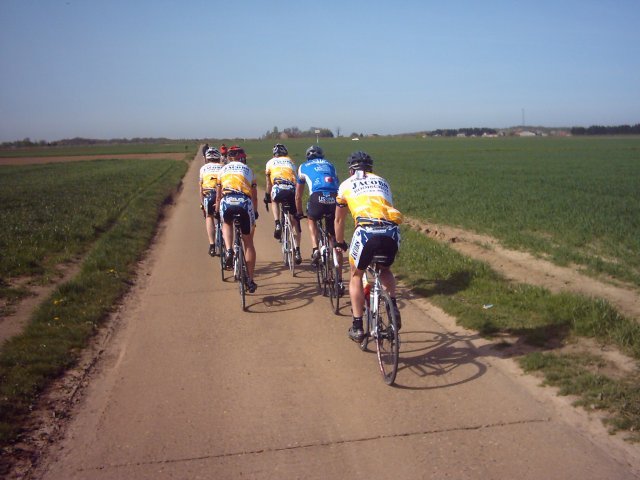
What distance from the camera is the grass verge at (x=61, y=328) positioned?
4.61 meters

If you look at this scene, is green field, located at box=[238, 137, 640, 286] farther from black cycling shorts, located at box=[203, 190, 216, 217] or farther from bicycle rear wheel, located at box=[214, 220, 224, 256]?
black cycling shorts, located at box=[203, 190, 216, 217]

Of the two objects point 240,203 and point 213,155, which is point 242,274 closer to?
point 240,203

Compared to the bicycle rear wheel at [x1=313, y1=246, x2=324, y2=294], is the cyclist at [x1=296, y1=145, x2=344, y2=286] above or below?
above

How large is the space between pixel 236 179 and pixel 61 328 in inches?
113

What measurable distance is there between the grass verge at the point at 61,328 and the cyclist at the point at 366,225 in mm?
2954

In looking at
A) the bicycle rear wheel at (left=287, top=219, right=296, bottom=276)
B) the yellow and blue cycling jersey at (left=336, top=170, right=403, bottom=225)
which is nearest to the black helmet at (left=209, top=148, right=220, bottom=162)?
the bicycle rear wheel at (left=287, top=219, right=296, bottom=276)

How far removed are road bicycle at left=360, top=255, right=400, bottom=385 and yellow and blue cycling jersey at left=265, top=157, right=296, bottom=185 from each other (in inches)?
146

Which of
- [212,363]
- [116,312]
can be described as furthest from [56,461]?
[116,312]

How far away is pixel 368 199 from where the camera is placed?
16.8ft

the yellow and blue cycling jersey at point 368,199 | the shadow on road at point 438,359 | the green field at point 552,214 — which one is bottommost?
the shadow on road at point 438,359

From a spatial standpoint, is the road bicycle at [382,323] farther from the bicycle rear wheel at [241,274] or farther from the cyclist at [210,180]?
the cyclist at [210,180]

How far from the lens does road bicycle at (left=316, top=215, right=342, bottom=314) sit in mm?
6863

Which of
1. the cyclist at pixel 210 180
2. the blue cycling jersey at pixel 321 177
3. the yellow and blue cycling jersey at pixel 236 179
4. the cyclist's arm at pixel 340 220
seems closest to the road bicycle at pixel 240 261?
the yellow and blue cycling jersey at pixel 236 179

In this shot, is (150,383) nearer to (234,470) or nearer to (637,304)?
(234,470)
